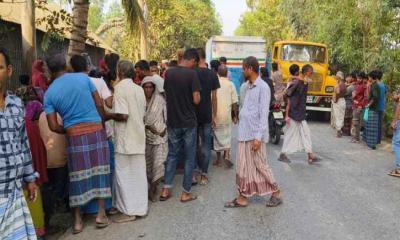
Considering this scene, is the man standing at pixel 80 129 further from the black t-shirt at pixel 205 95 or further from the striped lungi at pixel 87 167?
the black t-shirt at pixel 205 95

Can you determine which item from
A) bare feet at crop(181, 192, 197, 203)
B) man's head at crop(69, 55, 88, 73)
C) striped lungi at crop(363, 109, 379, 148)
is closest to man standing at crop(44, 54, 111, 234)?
man's head at crop(69, 55, 88, 73)

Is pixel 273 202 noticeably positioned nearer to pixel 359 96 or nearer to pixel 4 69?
pixel 4 69

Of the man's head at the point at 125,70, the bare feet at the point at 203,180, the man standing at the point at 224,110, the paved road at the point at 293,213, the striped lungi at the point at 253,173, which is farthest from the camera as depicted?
the man standing at the point at 224,110

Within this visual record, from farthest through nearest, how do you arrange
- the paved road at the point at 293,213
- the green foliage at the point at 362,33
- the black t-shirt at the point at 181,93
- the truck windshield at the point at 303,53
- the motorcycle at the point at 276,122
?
1. the truck windshield at the point at 303,53
2. the green foliage at the point at 362,33
3. the motorcycle at the point at 276,122
4. the black t-shirt at the point at 181,93
5. the paved road at the point at 293,213

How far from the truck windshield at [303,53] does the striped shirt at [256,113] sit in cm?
1025

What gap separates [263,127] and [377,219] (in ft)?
5.64

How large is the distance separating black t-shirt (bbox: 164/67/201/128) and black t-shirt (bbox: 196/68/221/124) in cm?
83

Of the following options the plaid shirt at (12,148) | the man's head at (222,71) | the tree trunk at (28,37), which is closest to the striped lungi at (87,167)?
the plaid shirt at (12,148)

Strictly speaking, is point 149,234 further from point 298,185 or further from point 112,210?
point 298,185

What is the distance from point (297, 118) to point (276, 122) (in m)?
1.73

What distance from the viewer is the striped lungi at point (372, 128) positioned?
9992 mm

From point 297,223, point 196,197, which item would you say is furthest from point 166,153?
point 297,223

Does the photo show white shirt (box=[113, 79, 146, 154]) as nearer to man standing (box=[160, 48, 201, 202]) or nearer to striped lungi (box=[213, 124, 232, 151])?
man standing (box=[160, 48, 201, 202])

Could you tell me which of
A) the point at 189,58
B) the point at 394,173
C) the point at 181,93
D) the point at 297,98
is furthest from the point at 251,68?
the point at 394,173
